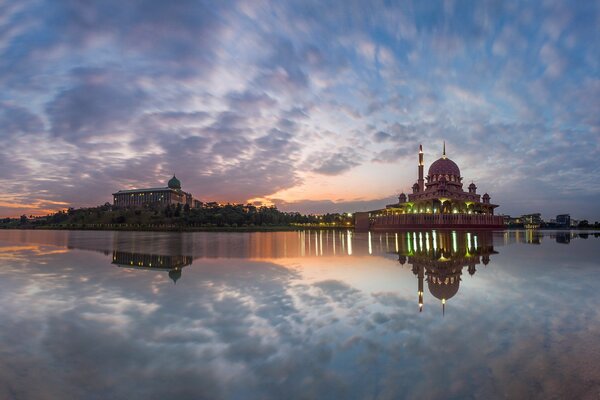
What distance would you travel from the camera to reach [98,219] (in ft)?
583

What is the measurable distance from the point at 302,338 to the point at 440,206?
114m

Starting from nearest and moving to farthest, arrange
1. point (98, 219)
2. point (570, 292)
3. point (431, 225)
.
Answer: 1. point (570, 292)
2. point (431, 225)
3. point (98, 219)

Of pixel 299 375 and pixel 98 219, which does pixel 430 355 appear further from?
pixel 98 219

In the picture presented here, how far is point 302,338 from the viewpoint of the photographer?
24.4 feet

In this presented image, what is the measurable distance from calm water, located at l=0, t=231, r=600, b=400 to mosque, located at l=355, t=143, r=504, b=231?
3653 inches

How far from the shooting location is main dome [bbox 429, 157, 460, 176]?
119438 millimetres

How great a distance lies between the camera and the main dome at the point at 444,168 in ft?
392

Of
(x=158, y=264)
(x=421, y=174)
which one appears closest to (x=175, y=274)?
(x=158, y=264)

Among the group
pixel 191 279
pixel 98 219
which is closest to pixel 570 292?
pixel 191 279

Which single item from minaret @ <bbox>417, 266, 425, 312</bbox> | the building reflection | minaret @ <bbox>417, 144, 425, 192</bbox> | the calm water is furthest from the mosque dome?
minaret @ <bbox>417, 144, 425, 192</bbox>

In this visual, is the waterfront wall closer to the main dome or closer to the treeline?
the main dome

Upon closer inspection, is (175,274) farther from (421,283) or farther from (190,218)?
(190,218)

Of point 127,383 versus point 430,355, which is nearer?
point 127,383

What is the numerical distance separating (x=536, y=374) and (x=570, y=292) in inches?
327
